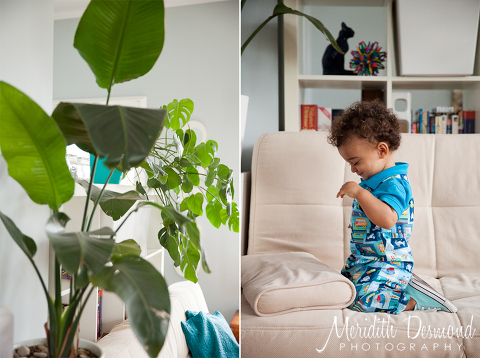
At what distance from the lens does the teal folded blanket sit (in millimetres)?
900

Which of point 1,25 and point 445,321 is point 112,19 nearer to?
point 1,25

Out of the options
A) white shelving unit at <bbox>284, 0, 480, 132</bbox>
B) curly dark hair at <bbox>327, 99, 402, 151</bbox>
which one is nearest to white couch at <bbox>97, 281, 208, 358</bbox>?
curly dark hair at <bbox>327, 99, 402, 151</bbox>

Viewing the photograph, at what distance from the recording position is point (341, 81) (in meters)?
1.98

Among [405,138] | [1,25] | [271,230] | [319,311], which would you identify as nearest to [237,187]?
[319,311]

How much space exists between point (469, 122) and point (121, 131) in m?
2.13

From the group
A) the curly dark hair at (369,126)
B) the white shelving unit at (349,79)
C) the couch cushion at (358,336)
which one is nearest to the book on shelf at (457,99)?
the white shelving unit at (349,79)

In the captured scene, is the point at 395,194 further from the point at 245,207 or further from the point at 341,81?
the point at 341,81

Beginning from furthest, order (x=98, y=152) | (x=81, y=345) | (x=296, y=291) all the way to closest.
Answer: (x=296, y=291), (x=81, y=345), (x=98, y=152)

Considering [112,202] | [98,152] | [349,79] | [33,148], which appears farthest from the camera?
[349,79]

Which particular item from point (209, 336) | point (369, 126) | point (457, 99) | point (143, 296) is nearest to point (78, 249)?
point (143, 296)

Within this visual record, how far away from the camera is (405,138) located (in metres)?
1.58

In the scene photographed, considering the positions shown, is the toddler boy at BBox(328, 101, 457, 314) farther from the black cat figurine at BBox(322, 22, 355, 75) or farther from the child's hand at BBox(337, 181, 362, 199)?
the black cat figurine at BBox(322, 22, 355, 75)

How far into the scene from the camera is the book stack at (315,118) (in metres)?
2.01

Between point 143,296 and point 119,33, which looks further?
point 119,33
